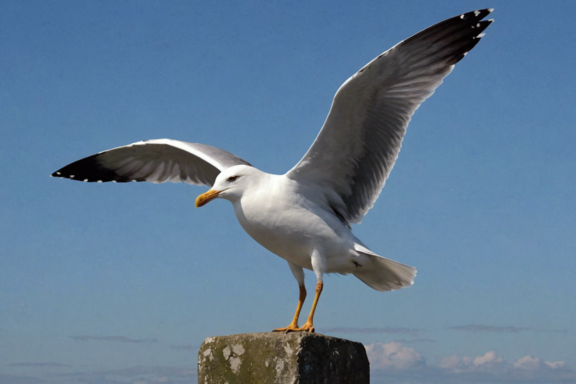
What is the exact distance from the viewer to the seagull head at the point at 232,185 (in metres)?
5.71

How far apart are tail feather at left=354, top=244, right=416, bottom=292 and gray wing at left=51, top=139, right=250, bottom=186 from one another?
231cm

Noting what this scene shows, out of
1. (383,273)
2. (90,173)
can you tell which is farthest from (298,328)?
(90,173)

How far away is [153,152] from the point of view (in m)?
8.11

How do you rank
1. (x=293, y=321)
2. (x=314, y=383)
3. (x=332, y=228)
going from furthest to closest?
(x=332, y=228), (x=293, y=321), (x=314, y=383)

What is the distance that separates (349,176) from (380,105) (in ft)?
2.66

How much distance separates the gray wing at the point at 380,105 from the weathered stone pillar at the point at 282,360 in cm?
165

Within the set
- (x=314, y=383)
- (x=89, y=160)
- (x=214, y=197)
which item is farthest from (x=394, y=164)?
(x=89, y=160)

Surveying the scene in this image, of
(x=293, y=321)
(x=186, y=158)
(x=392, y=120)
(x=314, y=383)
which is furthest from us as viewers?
(x=186, y=158)

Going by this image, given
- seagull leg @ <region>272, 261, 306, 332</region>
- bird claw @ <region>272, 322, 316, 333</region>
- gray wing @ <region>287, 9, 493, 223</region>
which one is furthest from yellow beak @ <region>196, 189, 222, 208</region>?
bird claw @ <region>272, 322, 316, 333</region>

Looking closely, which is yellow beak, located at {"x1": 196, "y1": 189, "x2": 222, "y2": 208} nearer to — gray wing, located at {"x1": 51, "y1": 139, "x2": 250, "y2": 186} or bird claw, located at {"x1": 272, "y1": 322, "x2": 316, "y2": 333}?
bird claw, located at {"x1": 272, "y1": 322, "x2": 316, "y2": 333}

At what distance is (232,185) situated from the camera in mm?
5746

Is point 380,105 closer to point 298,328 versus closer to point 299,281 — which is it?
point 299,281

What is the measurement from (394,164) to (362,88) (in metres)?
1.03

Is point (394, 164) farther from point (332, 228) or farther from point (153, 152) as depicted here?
point (153, 152)
